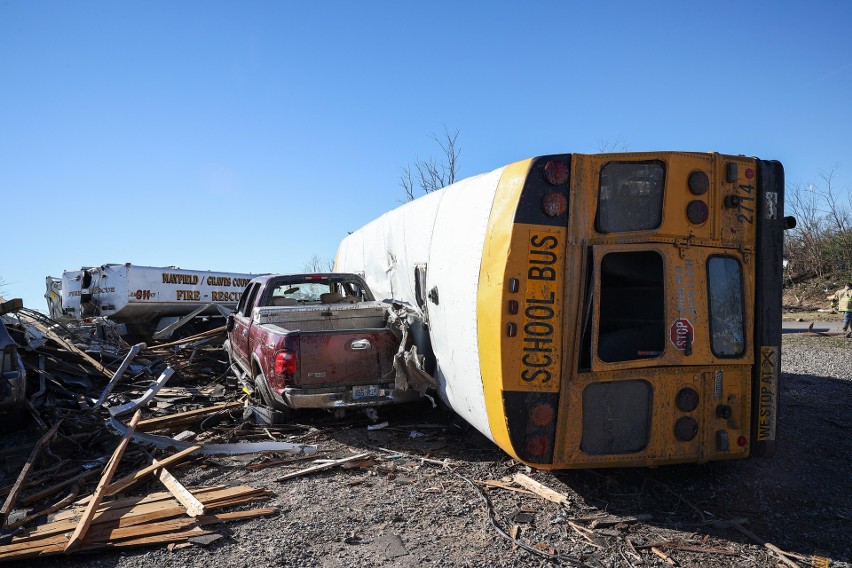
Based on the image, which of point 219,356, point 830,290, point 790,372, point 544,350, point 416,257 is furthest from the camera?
point 830,290

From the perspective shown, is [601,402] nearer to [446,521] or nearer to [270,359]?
[446,521]

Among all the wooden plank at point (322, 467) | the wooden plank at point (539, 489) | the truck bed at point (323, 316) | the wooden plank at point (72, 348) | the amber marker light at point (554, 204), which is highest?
the amber marker light at point (554, 204)

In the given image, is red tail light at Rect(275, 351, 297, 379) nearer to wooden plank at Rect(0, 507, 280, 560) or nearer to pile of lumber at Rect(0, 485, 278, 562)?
pile of lumber at Rect(0, 485, 278, 562)

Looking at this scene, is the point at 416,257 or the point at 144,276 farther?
the point at 144,276

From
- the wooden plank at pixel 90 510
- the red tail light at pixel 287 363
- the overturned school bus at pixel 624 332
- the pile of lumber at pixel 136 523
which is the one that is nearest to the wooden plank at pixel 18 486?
the pile of lumber at pixel 136 523

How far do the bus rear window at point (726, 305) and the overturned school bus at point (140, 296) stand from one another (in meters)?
15.1

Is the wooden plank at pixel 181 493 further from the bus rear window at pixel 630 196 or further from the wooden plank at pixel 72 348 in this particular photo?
the wooden plank at pixel 72 348

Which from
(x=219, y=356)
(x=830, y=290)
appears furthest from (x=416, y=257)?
(x=830, y=290)

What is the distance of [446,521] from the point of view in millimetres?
4344

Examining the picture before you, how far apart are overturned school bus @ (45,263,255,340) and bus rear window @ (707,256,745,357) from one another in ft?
49.7

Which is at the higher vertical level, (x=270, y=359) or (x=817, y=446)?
(x=270, y=359)

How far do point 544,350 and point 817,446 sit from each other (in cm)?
366

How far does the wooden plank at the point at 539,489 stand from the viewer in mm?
4633

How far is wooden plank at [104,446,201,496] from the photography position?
483 centimetres
